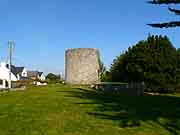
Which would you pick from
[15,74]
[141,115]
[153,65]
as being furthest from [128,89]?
[15,74]

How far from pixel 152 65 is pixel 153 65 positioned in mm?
131

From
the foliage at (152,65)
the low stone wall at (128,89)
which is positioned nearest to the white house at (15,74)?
the foliage at (152,65)

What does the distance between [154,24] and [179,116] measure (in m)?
3.94

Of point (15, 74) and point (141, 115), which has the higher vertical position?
point (15, 74)

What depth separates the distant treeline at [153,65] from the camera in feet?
165

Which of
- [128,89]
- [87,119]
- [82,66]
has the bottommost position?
[87,119]

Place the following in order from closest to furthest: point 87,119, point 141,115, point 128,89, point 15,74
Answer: point 87,119
point 141,115
point 128,89
point 15,74

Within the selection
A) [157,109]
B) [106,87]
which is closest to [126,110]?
[157,109]

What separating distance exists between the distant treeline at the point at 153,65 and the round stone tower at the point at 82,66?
16.3ft

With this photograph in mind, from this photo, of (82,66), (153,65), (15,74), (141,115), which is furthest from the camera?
(15,74)

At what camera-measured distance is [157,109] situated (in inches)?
707

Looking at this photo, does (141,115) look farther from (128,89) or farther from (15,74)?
(15,74)

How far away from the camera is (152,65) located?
51.5 meters

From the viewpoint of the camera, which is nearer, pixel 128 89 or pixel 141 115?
pixel 141 115
